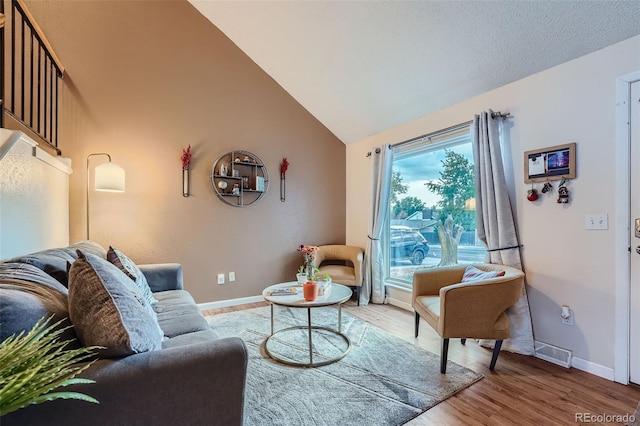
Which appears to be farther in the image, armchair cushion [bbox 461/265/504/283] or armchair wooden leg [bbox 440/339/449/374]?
armchair cushion [bbox 461/265/504/283]

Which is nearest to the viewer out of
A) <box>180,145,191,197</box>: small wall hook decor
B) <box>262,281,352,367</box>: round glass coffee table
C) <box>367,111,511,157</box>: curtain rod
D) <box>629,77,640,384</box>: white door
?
<box>629,77,640,384</box>: white door

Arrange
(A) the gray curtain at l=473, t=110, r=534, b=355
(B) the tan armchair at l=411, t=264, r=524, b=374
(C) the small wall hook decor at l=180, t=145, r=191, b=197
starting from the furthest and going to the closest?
(C) the small wall hook decor at l=180, t=145, r=191, b=197, (A) the gray curtain at l=473, t=110, r=534, b=355, (B) the tan armchair at l=411, t=264, r=524, b=374

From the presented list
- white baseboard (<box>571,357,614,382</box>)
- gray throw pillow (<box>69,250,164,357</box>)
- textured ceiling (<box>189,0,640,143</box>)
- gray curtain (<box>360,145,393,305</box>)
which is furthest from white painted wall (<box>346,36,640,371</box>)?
gray throw pillow (<box>69,250,164,357</box>)

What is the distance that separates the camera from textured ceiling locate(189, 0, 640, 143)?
200 cm

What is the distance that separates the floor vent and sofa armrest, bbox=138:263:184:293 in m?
3.13

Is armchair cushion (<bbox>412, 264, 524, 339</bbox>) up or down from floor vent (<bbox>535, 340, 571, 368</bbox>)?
up

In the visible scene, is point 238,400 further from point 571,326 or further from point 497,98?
point 497,98

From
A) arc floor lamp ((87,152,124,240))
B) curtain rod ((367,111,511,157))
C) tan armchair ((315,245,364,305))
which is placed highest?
curtain rod ((367,111,511,157))

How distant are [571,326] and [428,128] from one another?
7.24 feet

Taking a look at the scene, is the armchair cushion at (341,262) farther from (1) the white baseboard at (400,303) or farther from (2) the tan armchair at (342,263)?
(1) the white baseboard at (400,303)

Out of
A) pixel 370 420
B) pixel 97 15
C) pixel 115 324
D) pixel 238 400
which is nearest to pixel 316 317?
pixel 370 420

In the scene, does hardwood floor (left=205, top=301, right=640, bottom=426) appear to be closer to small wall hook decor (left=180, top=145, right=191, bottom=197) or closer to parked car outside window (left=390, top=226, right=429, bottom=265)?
parked car outside window (left=390, top=226, right=429, bottom=265)

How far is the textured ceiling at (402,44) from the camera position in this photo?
6.57ft

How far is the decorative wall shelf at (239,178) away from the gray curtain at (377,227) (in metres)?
1.48
